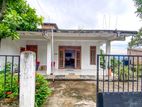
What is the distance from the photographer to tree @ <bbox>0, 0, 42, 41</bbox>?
5844 mm

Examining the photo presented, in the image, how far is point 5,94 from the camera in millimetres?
6273

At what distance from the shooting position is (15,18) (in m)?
5.72

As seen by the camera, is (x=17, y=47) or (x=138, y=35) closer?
(x=17, y=47)

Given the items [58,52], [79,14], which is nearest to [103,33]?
[58,52]

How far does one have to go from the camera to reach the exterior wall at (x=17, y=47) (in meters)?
15.1

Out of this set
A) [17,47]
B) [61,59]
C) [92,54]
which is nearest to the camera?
[17,47]

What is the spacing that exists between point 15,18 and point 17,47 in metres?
11.1

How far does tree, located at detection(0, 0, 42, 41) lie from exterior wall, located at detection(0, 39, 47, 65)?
7891 millimetres

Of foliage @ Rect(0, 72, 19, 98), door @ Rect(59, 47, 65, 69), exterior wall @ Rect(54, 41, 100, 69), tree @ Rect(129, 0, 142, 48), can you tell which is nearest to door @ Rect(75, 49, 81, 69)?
exterior wall @ Rect(54, 41, 100, 69)

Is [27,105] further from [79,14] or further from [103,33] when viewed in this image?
[79,14]

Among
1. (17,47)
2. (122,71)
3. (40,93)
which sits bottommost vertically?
(40,93)

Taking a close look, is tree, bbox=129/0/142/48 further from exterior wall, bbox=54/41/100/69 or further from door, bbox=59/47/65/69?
door, bbox=59/47/65/69

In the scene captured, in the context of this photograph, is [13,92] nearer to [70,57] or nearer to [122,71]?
[122,71]

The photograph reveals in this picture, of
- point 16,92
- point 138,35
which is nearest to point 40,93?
point 16,92
